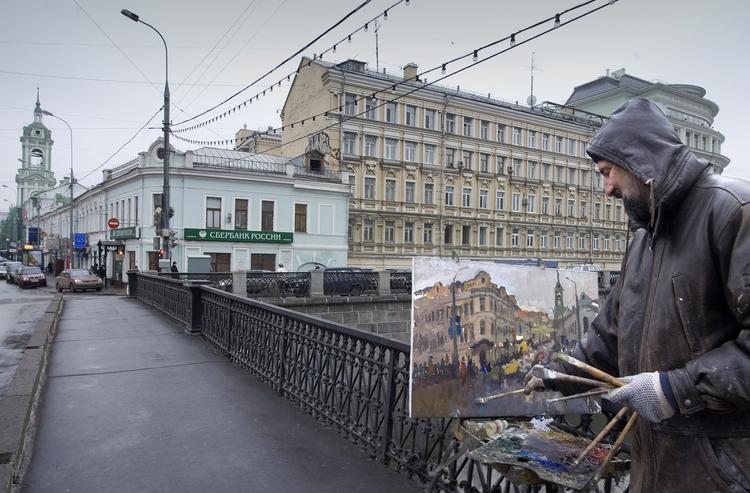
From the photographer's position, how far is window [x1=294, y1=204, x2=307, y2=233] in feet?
102

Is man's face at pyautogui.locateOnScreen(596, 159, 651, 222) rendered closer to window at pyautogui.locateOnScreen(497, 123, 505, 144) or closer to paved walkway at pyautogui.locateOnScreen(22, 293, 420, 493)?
paved walkway at pyautogui.locateOnScreen(22, 293, 420, 493)

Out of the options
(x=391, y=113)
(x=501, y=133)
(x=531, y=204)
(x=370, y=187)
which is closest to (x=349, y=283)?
(x=370, y=187)

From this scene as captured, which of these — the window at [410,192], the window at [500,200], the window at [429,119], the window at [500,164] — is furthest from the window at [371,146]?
the window at [500,200]

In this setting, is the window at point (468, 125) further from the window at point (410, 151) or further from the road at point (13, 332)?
the road at point (13, 332)

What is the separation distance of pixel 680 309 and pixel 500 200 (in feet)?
137

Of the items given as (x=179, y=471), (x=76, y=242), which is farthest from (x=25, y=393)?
(x=76, y=242)

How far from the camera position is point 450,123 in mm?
38812

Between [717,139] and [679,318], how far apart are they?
6235 cm

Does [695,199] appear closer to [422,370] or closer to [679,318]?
[679,318]

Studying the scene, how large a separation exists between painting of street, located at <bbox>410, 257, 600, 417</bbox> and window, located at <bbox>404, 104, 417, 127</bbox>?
34965mm

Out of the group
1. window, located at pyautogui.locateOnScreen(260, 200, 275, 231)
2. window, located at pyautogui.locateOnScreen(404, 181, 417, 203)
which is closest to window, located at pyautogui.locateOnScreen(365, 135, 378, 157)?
window, located at pyautogui.locateOnScreen(404, 181, 417, 203)

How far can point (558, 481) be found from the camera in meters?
1.92

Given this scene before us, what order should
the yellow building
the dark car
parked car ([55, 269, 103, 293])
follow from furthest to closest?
the yellow building, parked car ([55, 269, 103, 293]), the dark car

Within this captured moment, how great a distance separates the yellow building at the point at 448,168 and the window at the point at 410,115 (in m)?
0.08
